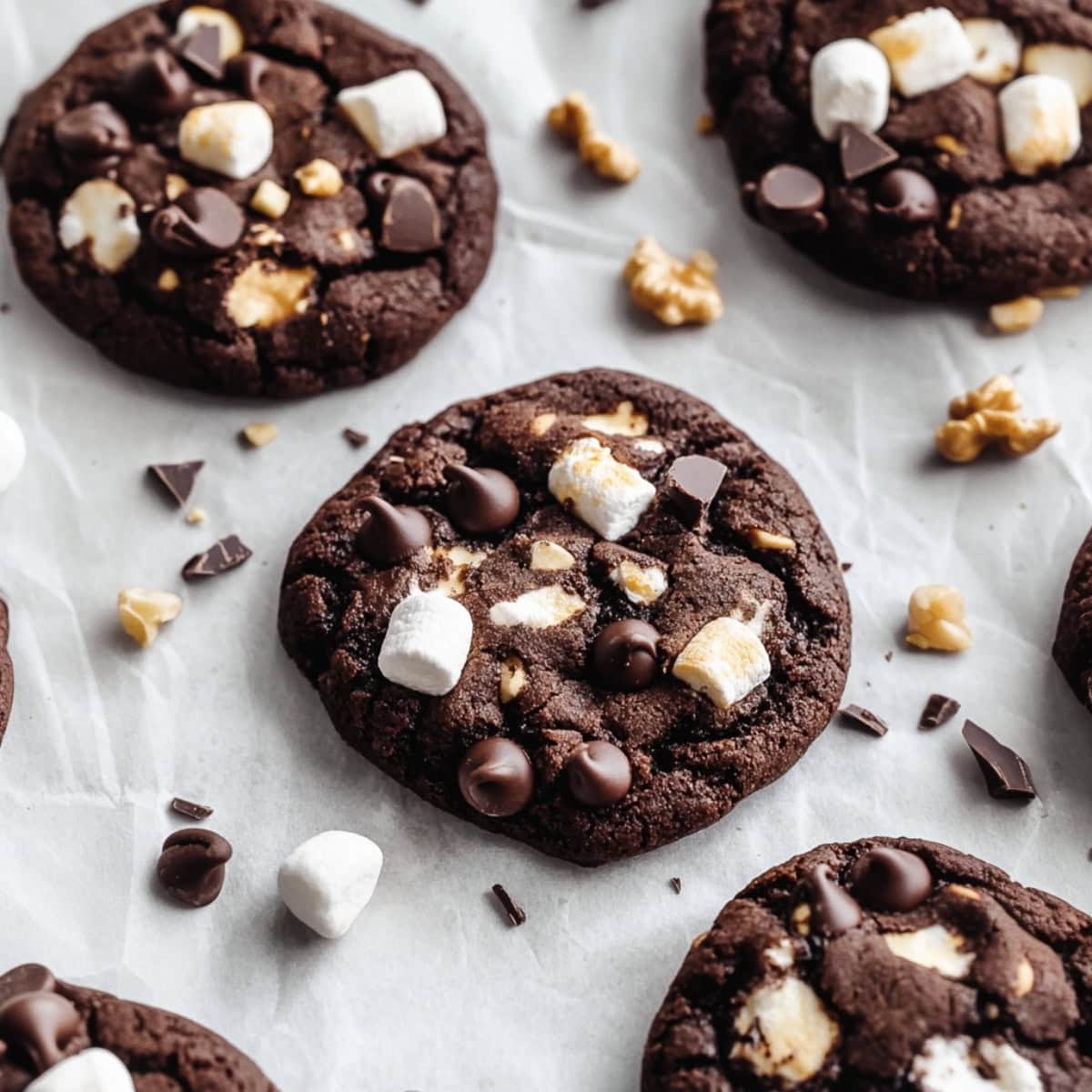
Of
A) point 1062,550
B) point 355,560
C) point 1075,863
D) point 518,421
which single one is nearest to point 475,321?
point 518,421

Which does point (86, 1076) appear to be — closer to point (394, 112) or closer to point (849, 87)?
point (394, 112)

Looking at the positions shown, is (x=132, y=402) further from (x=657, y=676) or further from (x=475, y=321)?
(x=657, y=676)

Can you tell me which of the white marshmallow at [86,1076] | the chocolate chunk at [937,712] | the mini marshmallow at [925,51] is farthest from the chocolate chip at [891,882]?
the mini marshmallow at [925,51]

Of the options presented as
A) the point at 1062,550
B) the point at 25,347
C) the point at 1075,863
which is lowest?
the point at 1075,863

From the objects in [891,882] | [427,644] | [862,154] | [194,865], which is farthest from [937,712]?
[194,865]

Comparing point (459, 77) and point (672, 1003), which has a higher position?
point (459, 77)

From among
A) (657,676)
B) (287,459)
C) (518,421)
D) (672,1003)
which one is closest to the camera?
(672,1003)

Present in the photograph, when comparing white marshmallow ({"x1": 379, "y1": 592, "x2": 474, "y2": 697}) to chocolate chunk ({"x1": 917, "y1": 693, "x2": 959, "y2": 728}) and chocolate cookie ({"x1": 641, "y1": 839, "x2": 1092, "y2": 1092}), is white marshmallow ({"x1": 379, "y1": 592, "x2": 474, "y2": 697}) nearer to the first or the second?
chocolate cookie ({"x1": 641, "y1": 839, "x2": 1092, "y2": 1092})

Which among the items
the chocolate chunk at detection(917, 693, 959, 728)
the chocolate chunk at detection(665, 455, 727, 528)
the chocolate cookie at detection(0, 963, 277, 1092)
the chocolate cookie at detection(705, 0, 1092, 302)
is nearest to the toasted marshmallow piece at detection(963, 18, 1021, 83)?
the chocolate cookie at detection(705, 0, 1092, 302)
